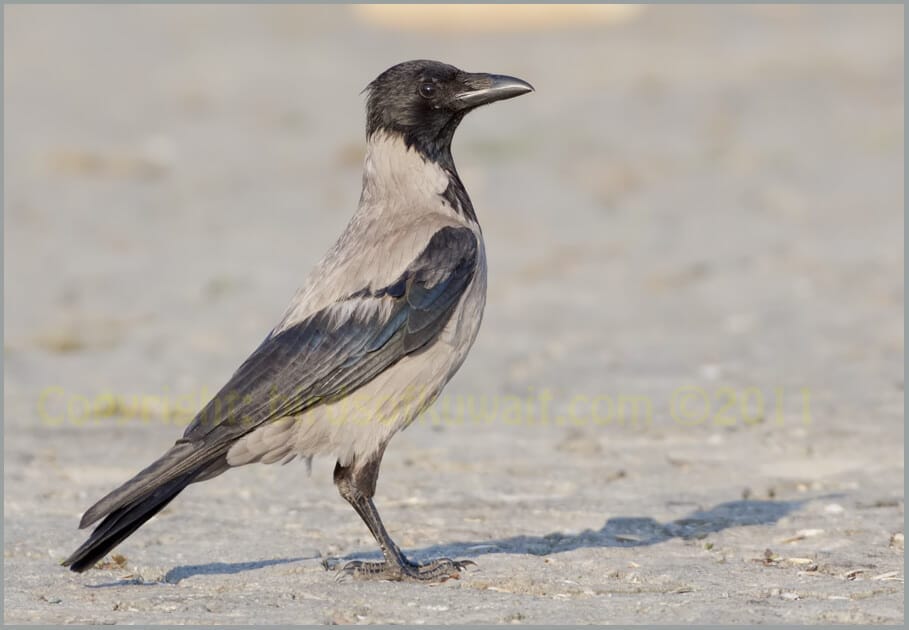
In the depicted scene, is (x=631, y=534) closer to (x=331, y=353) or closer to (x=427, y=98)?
(x=331, y=353)

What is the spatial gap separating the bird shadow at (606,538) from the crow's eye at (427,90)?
6.71 feet

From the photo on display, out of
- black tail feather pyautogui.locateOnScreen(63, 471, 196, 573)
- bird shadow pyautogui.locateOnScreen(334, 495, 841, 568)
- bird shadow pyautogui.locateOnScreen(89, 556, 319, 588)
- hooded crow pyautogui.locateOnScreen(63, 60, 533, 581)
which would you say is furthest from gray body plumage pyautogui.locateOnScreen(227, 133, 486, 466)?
bird shadow pyautogui.locateOnScreen(334, 495, 841, 568)

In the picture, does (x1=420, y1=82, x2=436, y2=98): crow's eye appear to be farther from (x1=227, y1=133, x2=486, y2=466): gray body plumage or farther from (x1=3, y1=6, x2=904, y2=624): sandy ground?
(x1=3, y1=6, x2=904, y2=624): sandy ground

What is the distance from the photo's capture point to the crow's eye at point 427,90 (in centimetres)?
729

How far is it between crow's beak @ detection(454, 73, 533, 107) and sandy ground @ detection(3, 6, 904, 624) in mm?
2016

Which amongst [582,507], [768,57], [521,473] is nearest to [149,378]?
[521,473]

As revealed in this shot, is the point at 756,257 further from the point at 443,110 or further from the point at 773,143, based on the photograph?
the point at 443,110

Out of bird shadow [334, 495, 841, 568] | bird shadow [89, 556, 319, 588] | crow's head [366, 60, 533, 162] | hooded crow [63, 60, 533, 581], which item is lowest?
bird shadow [334, 495, 841, 568]

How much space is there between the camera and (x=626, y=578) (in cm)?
659

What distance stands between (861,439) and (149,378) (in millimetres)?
4913

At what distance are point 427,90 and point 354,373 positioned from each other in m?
1.43

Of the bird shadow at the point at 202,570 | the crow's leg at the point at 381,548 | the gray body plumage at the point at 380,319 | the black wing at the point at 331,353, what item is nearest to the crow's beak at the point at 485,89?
the gray body plumage at the point at 380,319

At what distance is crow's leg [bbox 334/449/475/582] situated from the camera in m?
6.65

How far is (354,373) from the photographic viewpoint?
668 cm
